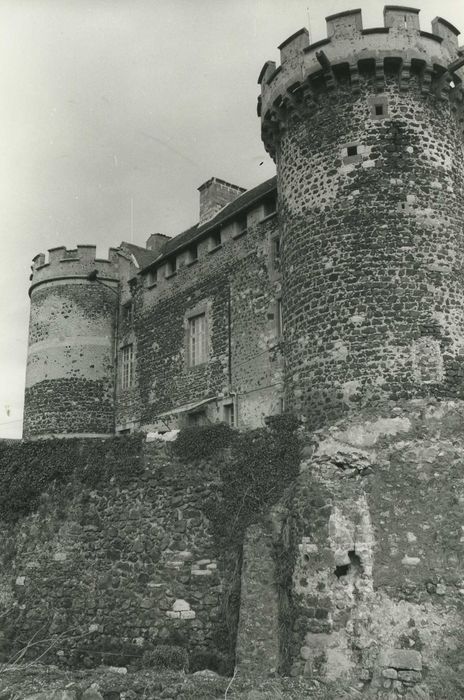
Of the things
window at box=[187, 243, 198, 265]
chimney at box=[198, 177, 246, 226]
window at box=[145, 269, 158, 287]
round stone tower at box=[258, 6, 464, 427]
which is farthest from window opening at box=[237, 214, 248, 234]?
round stone tower at box=[258, 6, 464, 427]

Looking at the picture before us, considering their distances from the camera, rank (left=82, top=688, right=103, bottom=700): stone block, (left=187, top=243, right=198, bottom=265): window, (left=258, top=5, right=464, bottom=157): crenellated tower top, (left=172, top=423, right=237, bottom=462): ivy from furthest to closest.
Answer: (left=187, top=243, right=198, bottom=265): window
(left=258, top=5, right=464, bottom=157): crenellated tower top
(left=172, top=423, right=237, bottom=462): ivy
(left=82, top=688, right=103, bottom=700): stone block

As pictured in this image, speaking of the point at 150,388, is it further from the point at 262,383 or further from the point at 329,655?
the point at 329,655

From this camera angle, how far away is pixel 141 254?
25.8 metres

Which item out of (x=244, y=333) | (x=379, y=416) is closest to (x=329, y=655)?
(x=379, y=416)

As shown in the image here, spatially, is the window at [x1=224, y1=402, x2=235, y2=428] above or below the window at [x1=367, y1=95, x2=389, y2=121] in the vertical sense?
below

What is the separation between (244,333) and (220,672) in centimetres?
944

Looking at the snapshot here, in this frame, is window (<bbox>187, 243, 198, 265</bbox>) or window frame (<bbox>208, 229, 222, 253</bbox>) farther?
window (<bbox>187, 243, 198, 265</bbox>)

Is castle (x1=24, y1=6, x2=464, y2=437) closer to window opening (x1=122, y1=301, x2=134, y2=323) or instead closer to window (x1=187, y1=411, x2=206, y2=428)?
window (x1=187, y1=411, x2=206, y2=428)

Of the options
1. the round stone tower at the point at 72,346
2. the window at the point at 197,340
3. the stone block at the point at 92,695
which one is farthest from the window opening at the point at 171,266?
the stone block at the point at 92,695

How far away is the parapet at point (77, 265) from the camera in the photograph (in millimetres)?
24234

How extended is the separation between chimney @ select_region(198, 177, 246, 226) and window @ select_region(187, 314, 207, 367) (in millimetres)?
4677

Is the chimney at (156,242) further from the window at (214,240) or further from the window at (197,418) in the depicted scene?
the window at (197,418)

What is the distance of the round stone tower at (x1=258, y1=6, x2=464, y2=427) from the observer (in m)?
10.8

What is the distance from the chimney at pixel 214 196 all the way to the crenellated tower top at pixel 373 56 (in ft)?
33.4
